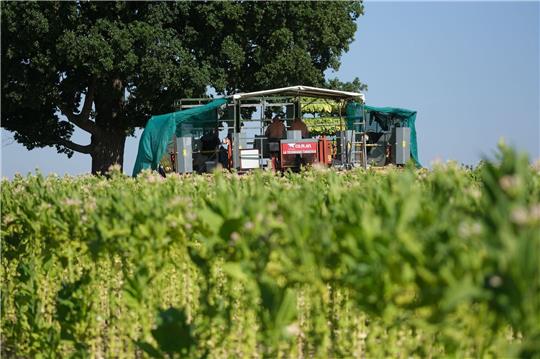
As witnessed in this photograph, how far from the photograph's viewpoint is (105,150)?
103 ft

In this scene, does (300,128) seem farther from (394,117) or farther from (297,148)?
(394,117)

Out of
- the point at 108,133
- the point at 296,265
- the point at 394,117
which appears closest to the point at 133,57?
the point at 108,133

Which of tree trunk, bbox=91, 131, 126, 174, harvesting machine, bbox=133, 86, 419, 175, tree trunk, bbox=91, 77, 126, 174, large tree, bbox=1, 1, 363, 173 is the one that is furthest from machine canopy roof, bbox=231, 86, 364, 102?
tree trunk, bbox=91, 131, 126, 174

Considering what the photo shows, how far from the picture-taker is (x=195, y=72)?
29.0m

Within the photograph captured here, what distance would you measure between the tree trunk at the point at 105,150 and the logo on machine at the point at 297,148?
12060 millimetres

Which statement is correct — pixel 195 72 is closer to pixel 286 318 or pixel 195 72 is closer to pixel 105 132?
pixel 105 132

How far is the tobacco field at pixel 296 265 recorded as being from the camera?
2.72m

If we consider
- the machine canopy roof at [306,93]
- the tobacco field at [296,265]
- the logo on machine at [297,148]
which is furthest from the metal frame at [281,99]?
the tobacco field at [296,265]

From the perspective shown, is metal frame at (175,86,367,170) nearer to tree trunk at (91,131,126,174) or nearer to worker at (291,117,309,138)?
worker at (291,117,309,138)

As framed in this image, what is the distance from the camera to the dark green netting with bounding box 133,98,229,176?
71.5 ft

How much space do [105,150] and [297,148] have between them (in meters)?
12.4

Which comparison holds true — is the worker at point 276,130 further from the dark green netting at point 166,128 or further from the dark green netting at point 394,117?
the dark green netting at point 394,117

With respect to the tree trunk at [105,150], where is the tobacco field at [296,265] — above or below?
below

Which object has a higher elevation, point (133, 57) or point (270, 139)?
point (133, 57)
